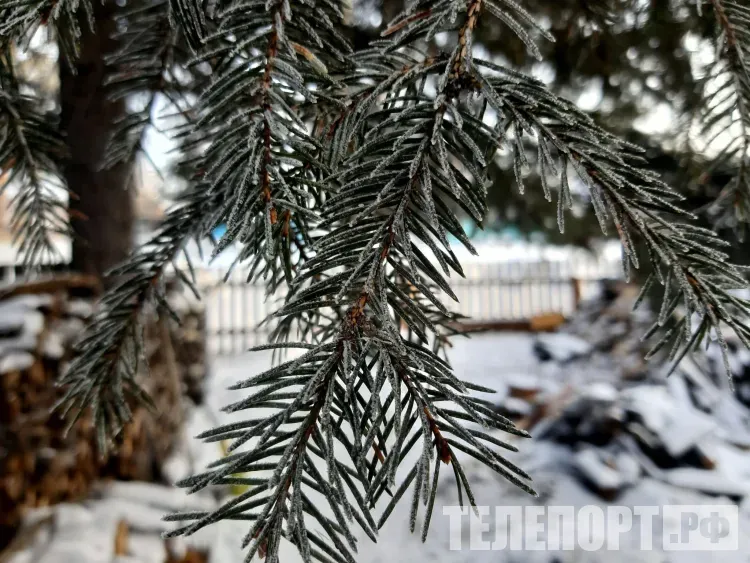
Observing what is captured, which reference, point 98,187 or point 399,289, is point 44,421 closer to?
point 98,187

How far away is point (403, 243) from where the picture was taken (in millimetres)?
239

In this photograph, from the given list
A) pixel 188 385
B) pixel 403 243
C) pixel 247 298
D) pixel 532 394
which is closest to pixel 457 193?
pixel 403 243

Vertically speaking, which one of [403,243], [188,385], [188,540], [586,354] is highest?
[403,243]

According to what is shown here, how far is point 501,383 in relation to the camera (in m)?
2.04

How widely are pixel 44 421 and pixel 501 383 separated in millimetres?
1506

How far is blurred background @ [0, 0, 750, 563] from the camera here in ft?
2.93

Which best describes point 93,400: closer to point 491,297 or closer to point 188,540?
point 188,540

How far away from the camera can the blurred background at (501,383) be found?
892 mm

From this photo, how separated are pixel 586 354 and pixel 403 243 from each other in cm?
243

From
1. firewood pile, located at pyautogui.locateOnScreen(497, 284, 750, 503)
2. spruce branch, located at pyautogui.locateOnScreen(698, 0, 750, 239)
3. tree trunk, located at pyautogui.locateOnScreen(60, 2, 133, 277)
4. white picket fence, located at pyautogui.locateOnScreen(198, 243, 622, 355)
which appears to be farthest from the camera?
white picket fence, located at pyautogui.locateOnScreen(198, 243, 622, 355)

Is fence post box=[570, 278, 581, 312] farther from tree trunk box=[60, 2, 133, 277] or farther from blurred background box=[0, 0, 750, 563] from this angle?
tree trunk box=[60, 2, 133, 277]

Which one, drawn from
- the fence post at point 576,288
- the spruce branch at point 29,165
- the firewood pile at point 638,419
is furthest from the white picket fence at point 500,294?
the spruce branch at point 29,165

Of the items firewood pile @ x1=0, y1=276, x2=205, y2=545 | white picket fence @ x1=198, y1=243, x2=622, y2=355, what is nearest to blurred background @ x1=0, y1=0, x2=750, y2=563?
firewood pile @ x1=0, y1=276, x2=205, y2=545

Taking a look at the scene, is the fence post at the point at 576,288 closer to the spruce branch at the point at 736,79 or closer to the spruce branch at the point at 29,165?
the spruce branch at the point at 736,79
